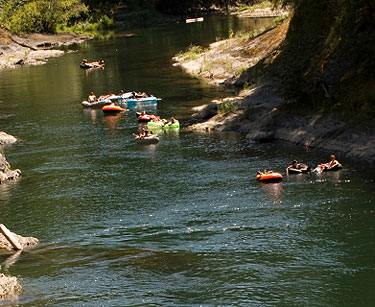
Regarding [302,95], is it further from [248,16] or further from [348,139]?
[248,16]

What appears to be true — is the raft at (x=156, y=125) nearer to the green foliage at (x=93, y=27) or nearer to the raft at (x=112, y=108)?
the raft at (x=112, y=108)

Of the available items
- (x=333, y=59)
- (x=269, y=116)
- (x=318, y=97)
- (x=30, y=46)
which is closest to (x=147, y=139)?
(x=269, y=116)

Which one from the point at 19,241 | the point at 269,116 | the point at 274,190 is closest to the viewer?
the point at 19,241

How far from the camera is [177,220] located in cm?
3591

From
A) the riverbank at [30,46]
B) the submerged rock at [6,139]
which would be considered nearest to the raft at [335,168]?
the submerged rock at [6,139]

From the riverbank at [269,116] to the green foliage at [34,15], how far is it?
172 ft

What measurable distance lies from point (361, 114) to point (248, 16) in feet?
304

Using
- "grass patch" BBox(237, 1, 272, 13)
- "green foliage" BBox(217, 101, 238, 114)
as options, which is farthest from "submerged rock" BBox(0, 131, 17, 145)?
"grass patch" BBox(237, 1, 272, 13)

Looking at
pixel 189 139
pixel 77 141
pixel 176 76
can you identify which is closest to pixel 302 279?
pixel 189 139

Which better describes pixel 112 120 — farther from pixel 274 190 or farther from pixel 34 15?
pixel 34 15

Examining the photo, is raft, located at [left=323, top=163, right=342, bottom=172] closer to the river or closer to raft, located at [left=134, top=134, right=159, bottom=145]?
the river

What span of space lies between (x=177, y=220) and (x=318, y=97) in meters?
20.2

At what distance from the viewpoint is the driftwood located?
103 ft

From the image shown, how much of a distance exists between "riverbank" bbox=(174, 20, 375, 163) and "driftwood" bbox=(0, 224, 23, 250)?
21.9 m
